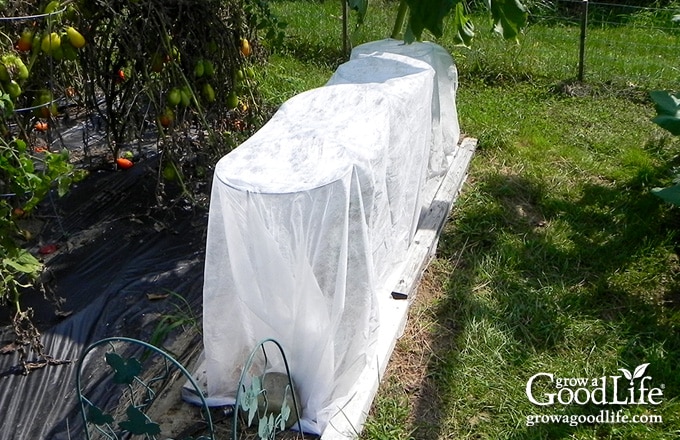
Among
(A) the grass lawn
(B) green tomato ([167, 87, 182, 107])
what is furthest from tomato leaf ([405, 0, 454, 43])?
(B) green tomato ([167, 87, 182, 107])

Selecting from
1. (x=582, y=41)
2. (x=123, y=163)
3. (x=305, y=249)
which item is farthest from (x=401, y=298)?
(x=582, y=41)

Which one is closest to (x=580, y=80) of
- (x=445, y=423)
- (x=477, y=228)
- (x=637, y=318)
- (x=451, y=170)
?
(x=451, y=170)

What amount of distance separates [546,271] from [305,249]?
1534 millimetres

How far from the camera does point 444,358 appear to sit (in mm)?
2814

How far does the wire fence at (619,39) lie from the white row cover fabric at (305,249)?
3.35 metres

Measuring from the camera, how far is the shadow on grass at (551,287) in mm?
2621

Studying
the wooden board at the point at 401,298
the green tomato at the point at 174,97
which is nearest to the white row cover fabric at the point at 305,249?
the wooden board at the point at 401,298

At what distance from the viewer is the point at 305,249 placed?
2186 millimetres

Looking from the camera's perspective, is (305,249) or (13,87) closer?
(305,249)

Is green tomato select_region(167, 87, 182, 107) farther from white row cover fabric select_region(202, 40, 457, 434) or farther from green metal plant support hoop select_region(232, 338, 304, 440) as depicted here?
green metal plant support hoop select_region(232, 338, 304, 440)

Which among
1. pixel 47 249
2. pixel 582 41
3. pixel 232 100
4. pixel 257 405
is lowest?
pixel 47 249

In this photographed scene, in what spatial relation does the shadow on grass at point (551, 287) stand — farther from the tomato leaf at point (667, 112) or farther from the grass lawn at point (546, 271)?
the tomato leaf at point (667, 112)

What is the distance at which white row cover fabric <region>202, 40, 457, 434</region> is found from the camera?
7.13ft

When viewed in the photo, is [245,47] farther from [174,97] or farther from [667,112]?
[667,112]
